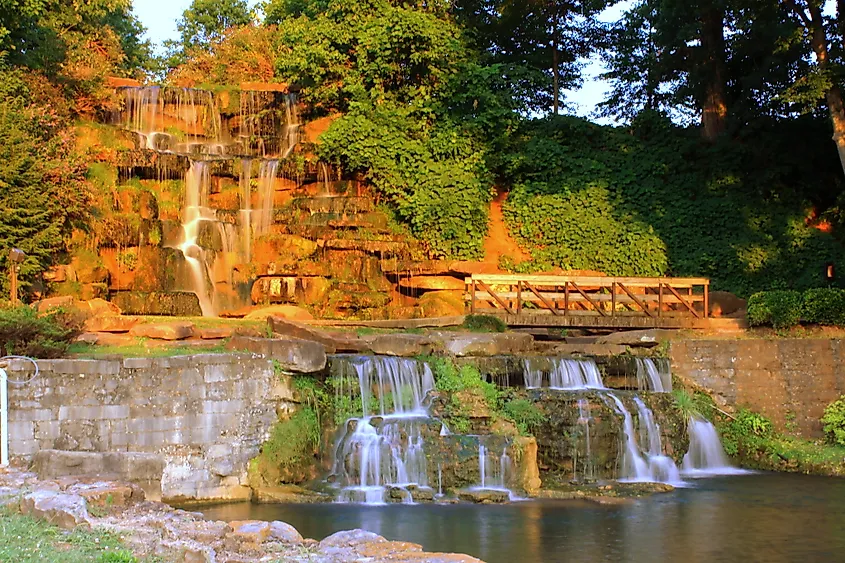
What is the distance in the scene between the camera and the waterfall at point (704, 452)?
15.7m

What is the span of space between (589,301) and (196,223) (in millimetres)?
9723

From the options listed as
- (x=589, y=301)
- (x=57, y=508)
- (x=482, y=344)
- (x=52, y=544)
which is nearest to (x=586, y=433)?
(x=482, y=344)

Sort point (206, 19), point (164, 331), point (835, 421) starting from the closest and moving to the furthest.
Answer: point (164, 331) < point (835, 421) < point (206, 19)

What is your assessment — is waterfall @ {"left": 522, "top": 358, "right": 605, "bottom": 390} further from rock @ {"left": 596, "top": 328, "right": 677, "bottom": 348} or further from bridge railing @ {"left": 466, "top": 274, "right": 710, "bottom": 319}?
bridge railing @ {"left": 466, "top": 274, "right": 710, "bottom": 319}

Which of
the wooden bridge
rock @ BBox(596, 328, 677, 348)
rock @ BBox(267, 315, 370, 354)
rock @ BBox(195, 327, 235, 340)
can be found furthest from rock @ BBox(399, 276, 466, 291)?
rock @ BBox(195, 327, 235, 340)

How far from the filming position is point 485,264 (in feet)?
75.9

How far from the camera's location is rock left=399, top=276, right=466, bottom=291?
2261cm

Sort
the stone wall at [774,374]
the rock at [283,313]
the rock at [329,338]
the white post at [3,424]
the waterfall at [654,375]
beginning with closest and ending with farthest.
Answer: the white post at [3,424] → the rock at [329,338] → the waterfall at [654,375] → the stone wall at [774,374] → the rock at [283,313]

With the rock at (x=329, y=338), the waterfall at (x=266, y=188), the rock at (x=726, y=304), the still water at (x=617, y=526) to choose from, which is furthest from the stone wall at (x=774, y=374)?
the waterfall at (x=266, y=188)

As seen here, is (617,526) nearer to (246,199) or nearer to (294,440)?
(294,440)

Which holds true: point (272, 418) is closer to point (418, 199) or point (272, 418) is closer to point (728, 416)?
point (728, 416)

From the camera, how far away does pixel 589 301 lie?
2042 cm

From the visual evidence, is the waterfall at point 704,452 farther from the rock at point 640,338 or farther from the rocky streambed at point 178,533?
the rocky streambed at point 178,533

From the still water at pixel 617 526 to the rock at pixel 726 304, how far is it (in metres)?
9.55
